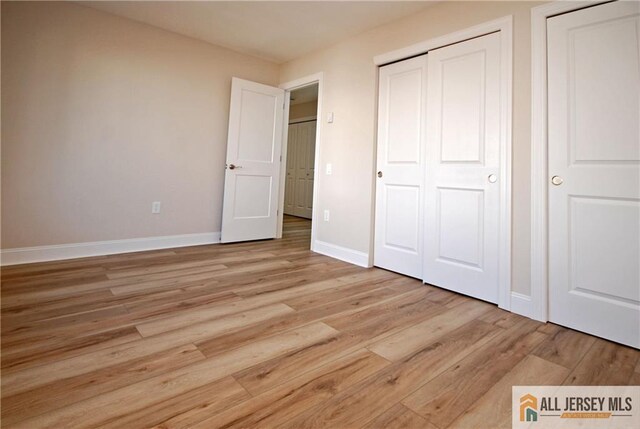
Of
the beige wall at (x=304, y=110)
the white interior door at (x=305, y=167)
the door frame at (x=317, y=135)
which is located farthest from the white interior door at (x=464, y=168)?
the beige wall at (x=304, y=110)

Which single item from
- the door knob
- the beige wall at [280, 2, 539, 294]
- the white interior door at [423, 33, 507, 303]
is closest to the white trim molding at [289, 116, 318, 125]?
the beige wall at [280, 2, 539, 294]

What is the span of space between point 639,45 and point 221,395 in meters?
2.58

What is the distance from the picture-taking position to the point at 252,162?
395 cm

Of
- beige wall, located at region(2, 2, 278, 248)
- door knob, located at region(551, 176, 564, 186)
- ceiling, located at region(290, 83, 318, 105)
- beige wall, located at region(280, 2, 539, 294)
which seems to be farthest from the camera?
ceiling, located at region(290, 83, 318, 105)

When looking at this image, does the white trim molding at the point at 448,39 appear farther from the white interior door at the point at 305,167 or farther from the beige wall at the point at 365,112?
the white interior door at the point at 305,167

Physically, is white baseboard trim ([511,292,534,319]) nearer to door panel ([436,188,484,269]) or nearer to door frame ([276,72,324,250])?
door panel ([436,188,484,269])

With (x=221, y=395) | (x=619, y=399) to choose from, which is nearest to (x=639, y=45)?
(x=619, y=399)

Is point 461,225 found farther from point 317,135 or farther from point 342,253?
point 317,135

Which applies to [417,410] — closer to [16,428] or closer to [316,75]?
[16,428]

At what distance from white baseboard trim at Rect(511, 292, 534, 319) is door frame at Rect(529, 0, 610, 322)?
0.7 inches

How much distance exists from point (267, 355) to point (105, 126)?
9.47 ft

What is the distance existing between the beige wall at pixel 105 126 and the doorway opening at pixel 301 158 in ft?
9.88

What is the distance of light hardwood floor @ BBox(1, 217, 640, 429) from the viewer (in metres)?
1.06

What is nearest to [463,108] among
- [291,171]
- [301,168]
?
[301,168]
